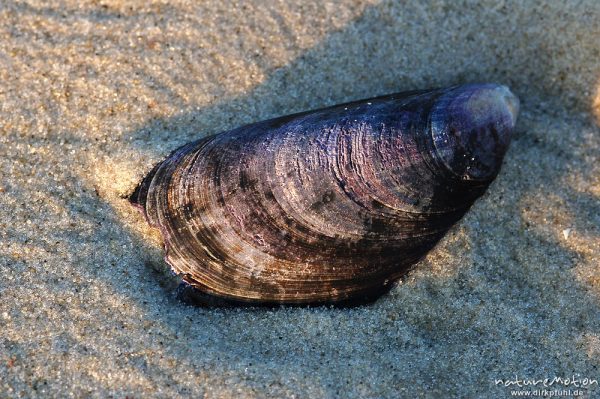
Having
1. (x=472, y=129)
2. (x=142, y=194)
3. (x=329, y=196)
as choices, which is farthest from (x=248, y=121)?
(x=472, y=129)

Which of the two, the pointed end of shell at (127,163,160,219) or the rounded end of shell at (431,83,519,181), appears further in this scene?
the pointed end of shell at (127,163,160,219)

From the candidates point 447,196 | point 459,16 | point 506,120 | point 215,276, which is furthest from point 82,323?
point 459,16

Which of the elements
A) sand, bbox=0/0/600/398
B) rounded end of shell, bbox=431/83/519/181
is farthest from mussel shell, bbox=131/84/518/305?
sand, bbox=0/0/600/398

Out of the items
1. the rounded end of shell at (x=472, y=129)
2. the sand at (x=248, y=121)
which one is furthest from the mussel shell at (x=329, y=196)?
the sand at (x=248, y=121)

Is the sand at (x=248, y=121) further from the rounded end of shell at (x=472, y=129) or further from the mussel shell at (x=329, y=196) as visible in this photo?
the rounded end of shell at (x=472, y=129)

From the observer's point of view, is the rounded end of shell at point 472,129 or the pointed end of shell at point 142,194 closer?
the rounded end of shell at point 472,129

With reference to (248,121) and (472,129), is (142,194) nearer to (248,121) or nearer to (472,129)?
(248,121)

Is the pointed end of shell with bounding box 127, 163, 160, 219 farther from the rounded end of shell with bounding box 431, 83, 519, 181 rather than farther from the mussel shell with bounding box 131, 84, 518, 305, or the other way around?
the rounded end of shell with bounding box 431, 83, 519, 181
